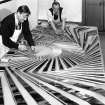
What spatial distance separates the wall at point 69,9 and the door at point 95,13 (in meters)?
0.22

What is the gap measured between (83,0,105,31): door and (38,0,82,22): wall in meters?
0.22

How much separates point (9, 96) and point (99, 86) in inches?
31.9

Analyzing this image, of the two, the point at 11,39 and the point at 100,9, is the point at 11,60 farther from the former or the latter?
the point at 100,9

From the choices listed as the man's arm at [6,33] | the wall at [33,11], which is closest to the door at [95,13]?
the wall at [33,11]

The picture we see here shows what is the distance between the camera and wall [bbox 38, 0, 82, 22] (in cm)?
816

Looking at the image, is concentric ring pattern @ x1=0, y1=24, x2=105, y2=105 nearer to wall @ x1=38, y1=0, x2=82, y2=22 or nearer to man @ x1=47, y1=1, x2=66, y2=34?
man @ x1=47, y1=1, x2=66, y2=34

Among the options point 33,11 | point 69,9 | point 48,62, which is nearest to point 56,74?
point 48,62

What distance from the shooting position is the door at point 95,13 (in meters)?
7.93

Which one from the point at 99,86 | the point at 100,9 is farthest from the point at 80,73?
the point at 100,9

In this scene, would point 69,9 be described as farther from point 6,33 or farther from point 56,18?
point 6,33

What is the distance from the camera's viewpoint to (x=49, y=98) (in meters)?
2.38

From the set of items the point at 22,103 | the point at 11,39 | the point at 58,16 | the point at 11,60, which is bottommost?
the point at 22,103

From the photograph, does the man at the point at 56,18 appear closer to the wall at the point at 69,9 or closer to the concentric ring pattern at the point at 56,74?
the concentric ring pattern at the point at 56,74

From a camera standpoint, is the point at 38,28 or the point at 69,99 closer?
the point at 69,99
